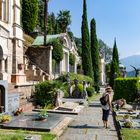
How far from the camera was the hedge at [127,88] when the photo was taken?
25078 millimetres

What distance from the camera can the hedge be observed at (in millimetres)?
25078

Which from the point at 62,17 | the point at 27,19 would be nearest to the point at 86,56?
the point at 27,19

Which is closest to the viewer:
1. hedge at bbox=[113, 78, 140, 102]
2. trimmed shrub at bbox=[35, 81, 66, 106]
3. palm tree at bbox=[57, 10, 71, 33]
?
trimmed shrub at bbox=[35, 81, 66, 106]

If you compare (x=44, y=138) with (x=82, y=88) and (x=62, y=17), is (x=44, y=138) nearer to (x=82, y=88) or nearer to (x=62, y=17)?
(x=82, y=88)

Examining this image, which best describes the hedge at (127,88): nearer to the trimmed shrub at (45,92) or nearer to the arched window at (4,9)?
the trimmed shrub at (45,92)

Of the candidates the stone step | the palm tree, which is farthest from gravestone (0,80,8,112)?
the palm tree

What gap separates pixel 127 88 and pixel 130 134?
13.2m

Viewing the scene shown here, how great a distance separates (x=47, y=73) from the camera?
101 feet

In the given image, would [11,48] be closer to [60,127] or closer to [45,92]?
[45,92]

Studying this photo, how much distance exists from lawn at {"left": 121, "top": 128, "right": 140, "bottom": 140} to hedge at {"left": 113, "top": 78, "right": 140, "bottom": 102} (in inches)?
478

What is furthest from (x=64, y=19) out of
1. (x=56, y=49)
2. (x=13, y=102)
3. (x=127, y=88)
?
(x=13, y=102)

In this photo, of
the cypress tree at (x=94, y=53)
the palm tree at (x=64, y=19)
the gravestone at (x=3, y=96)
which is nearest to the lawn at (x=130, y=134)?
the gravestone at (x=3, y=96)

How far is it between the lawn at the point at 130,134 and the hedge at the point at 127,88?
12141 mm

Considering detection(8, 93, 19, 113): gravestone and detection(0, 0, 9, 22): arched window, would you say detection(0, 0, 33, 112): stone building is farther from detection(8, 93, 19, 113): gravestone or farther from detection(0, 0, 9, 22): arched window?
detection(8, 93, 19, 113): gravestone
